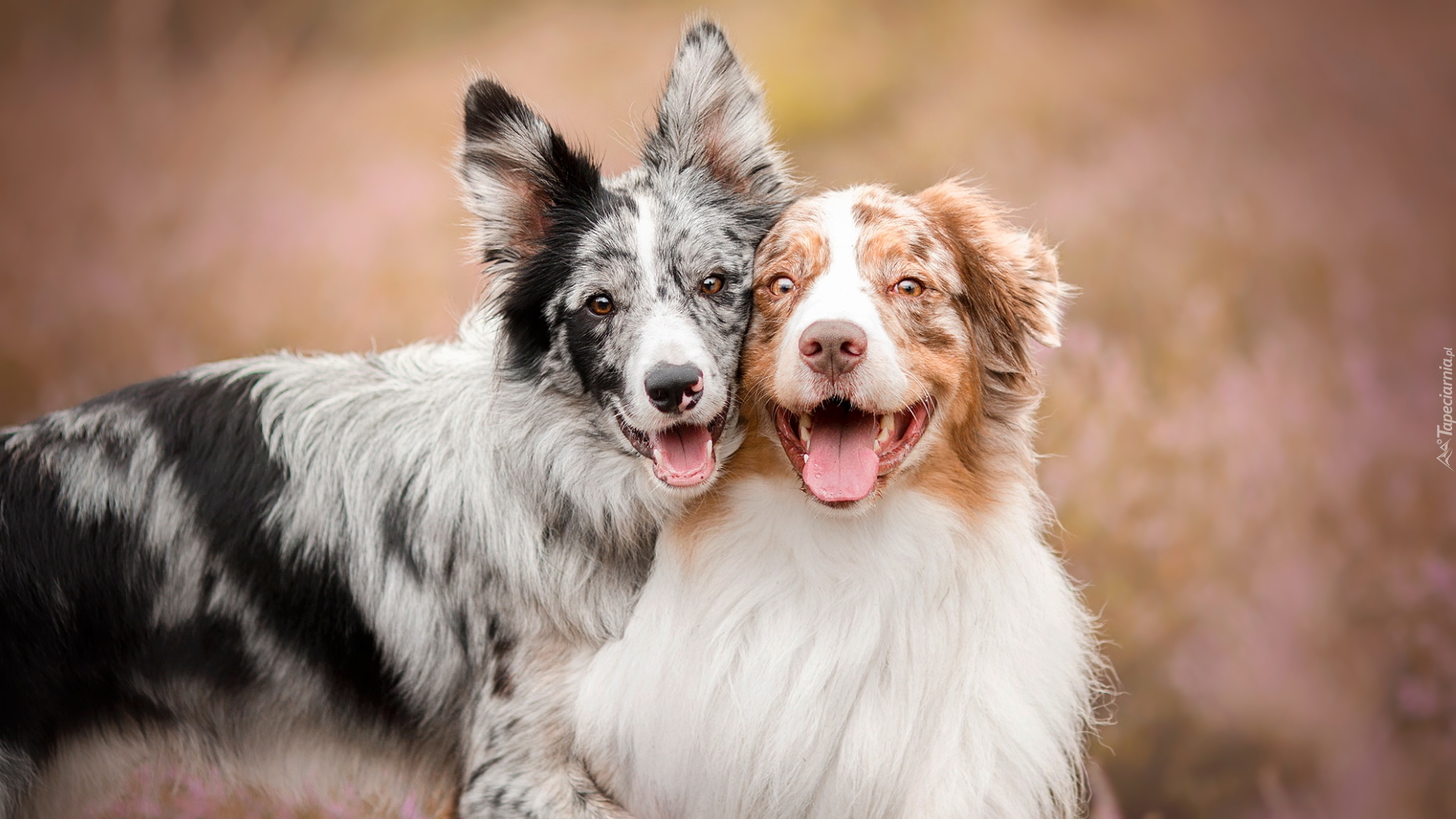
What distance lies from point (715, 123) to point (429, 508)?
1508 millimetres

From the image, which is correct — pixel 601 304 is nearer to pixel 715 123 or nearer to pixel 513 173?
pixel 513 173

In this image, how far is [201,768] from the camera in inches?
168

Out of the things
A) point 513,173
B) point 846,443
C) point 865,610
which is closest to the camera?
point 846,443

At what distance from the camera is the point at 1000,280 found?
3.70 meters

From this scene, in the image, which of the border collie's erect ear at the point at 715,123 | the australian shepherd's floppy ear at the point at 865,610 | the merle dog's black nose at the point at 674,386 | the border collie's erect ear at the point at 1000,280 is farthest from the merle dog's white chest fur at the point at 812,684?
the border collie's erect ear at the point at 715,123

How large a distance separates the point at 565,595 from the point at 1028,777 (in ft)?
4.80

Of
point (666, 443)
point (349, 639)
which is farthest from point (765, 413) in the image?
point (349, 639)

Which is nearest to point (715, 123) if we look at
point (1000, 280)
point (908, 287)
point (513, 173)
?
point (513, 173)

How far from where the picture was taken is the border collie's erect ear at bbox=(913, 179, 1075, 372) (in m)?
3.68

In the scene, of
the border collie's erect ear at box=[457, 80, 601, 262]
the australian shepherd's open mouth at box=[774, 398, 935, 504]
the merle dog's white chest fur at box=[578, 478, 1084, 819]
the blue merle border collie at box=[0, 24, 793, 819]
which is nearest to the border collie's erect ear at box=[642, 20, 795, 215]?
the blue merle border collie at box=[0, 24, 793, 819]

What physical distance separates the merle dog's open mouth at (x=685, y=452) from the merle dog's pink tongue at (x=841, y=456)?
0.27 m

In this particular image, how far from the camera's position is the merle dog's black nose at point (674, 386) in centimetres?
325

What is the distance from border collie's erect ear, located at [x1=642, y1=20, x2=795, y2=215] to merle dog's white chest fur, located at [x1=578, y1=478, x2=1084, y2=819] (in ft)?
3.30

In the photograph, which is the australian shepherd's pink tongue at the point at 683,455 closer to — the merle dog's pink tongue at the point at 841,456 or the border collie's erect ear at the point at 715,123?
the merle dog's pink tongue at the point at 841,456
